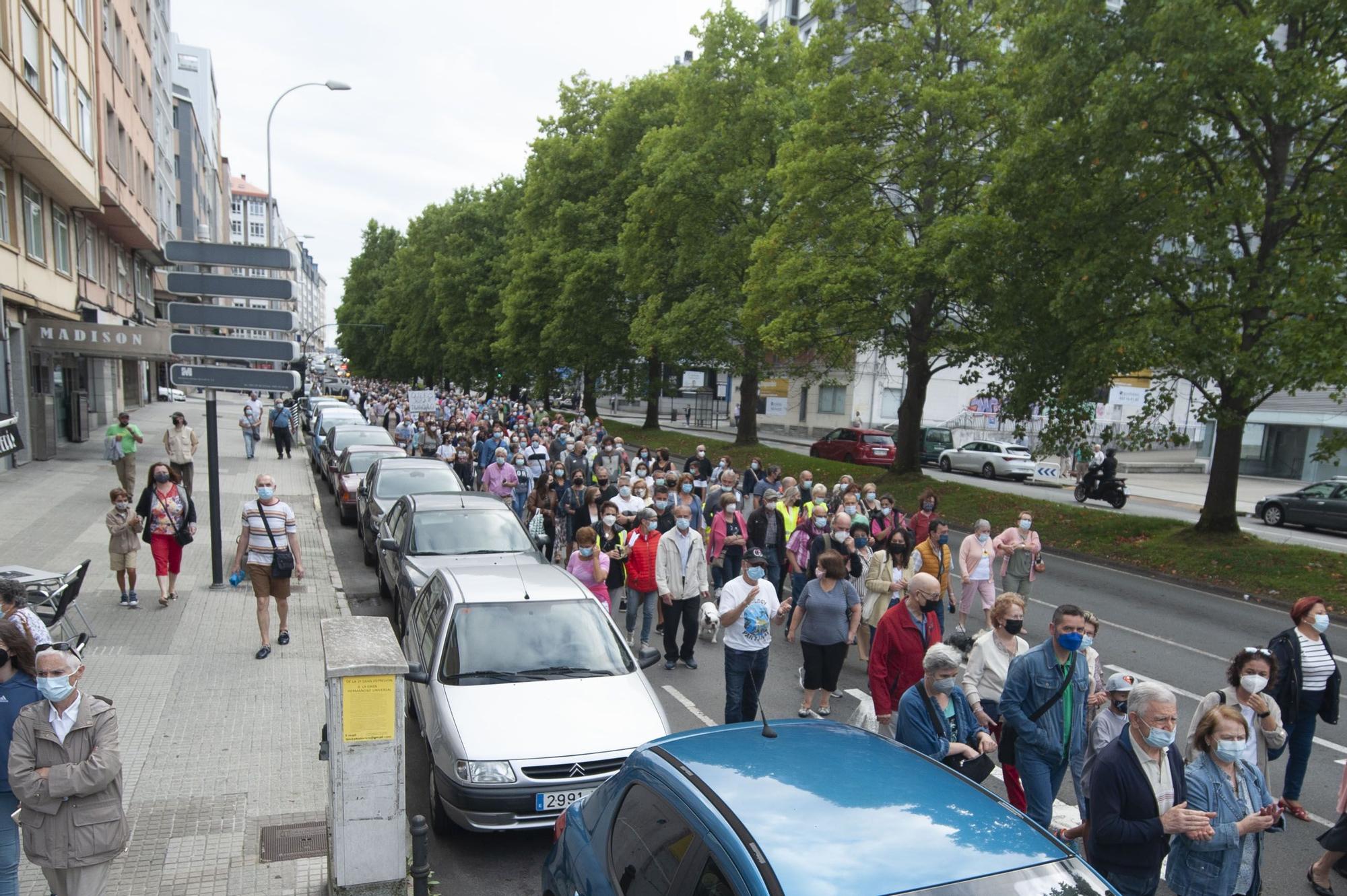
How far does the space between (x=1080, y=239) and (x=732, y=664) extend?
13.4 m

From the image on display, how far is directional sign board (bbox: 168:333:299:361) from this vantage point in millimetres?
10000

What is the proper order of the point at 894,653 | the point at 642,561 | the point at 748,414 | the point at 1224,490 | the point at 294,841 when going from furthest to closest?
the point at 748,414 → the point at 1224,490 → the point at 642,561 → the point at 894,653 → the point at 294,841

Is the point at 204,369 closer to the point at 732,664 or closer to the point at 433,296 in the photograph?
the point at 732,664

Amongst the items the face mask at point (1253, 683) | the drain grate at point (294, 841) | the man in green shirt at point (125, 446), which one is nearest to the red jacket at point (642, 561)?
the drain grate at point (294, 841)

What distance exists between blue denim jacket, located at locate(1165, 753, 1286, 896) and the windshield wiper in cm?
366

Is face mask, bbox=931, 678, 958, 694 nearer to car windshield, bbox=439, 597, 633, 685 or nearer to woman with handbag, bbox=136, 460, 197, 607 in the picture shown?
car windshield, bbox=439, 597, 633, 685

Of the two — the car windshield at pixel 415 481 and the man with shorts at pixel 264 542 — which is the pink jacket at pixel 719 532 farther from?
the man with shorts at pixel 264 542

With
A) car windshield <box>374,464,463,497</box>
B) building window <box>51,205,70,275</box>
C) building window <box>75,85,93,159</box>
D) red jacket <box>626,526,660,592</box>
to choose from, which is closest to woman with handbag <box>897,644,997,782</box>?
red jacket <box>626,526,660,592</box>

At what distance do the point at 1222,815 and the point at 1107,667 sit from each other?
256 inches

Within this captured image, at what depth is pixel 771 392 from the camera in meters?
56.9

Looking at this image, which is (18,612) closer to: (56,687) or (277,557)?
(56,687)

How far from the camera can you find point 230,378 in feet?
33.3

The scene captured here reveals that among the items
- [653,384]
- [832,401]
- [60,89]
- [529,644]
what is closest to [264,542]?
[529,644]

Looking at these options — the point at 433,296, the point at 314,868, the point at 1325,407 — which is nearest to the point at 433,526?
the point at 314,868
